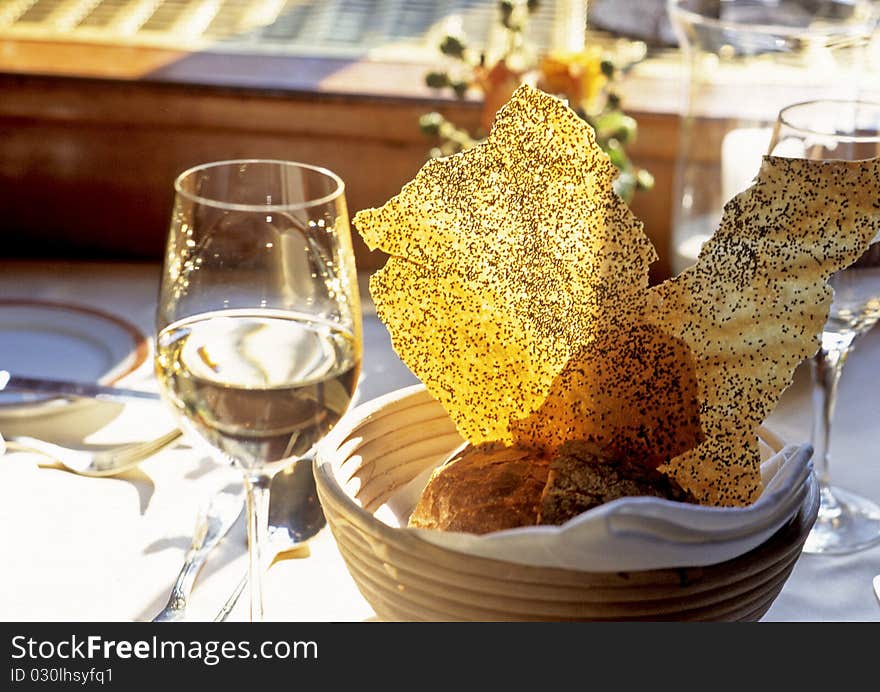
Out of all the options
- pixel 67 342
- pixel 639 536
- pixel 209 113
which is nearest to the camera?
pixel 639 536

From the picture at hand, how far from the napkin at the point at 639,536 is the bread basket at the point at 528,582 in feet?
0.06

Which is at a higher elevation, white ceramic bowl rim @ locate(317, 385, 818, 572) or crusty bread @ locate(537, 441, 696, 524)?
white ceramic bowl rim @ locate(317, 385, 818, 572)

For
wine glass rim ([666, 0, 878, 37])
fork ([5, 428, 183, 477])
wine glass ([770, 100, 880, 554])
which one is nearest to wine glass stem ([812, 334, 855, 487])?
wine glass ([770, 100, 880, 554])

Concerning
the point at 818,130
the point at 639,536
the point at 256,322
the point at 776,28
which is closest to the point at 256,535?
the point at 256,322

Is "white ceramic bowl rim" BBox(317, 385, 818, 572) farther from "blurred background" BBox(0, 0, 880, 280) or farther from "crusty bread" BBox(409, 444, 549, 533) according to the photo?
"blurred background" BBox(0, 0, 880, 280)

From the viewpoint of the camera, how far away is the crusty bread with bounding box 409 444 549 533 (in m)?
0.77

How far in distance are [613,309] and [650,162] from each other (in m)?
0.86

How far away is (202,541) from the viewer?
921 millimetres

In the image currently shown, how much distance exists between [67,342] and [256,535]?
0.62 m

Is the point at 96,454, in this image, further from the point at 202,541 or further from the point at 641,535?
the point at 641,535

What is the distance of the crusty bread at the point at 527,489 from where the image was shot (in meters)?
0.73

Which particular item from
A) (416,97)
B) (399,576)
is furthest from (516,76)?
(399,576)

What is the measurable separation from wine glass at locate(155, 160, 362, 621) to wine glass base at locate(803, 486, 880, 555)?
451mm

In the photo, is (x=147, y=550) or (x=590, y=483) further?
(x=147, y=550)
